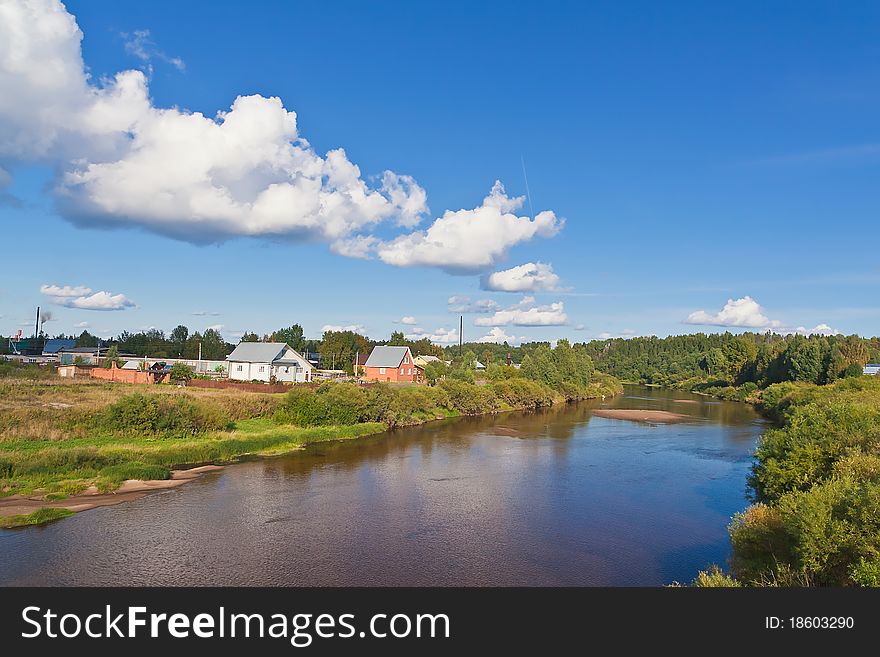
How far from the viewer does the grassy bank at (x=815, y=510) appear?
1094 cm

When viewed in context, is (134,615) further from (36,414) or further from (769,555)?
(36,414)

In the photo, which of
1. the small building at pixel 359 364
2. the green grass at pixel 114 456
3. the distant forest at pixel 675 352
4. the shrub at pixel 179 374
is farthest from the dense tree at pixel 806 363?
the shrub at pixel 179 374

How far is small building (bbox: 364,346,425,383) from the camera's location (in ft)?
218

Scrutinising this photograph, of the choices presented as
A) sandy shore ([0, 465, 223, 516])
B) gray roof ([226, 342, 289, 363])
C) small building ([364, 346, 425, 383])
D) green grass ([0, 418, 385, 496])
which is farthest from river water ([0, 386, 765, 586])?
small building ([364, 346, 425, 383])

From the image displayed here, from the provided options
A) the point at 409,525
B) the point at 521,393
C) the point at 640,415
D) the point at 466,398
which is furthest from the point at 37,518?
the point at 640,415

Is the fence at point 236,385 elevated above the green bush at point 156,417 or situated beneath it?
elevated above

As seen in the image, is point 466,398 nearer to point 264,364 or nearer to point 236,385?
point 236,385

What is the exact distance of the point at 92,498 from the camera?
66.7 ft

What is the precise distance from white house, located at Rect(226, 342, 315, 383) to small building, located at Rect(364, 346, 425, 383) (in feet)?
27.0

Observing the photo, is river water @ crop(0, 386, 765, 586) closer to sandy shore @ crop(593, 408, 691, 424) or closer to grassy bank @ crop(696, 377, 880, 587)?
grassy bank @ crop(696, 377, 880, 587)

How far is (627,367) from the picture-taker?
430ft

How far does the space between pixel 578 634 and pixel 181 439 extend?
2491cm

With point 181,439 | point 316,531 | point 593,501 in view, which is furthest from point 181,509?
point 593,501

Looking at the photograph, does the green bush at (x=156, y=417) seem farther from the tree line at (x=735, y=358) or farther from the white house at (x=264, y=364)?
the tree line at (x=735, y=358)
